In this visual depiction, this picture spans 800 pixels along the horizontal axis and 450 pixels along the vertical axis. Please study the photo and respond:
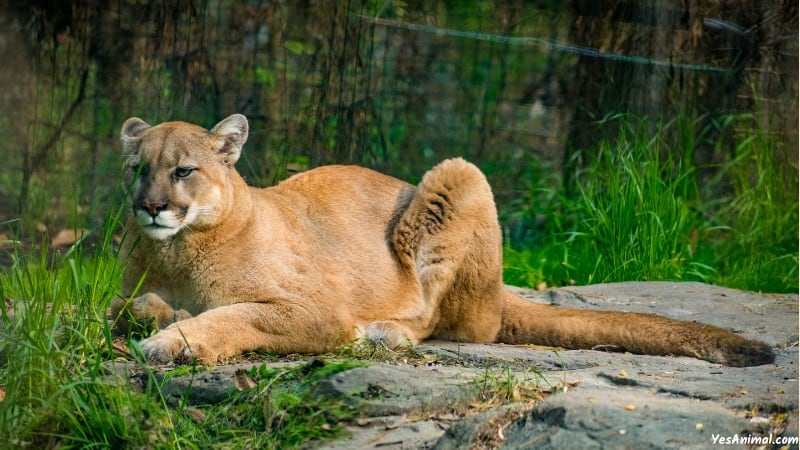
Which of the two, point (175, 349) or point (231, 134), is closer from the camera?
point (175, 349)

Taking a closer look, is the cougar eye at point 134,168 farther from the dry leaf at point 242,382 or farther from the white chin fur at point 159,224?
the dry leaf at point 242,382

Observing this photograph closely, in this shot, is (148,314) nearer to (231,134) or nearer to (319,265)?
(319,265)

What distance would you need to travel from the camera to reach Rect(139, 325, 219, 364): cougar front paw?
4.74m

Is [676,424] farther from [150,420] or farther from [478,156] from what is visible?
[478,156]

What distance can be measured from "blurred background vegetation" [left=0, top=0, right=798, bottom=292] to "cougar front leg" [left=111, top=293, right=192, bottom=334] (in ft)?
10.1

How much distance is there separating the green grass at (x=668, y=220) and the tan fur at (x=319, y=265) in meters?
2.15

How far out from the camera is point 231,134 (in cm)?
562

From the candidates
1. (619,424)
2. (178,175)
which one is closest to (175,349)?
(178,175)

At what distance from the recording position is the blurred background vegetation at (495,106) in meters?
8.54

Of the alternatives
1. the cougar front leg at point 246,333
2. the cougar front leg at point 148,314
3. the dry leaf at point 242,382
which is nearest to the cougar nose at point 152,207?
the cougar front leg at point 148,314

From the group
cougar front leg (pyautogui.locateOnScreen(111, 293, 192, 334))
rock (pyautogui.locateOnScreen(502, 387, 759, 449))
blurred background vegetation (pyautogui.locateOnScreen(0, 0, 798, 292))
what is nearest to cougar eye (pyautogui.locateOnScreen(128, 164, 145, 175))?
cougar front leg (pyautogui.locateOnScreen(111, 293, 192, 334))

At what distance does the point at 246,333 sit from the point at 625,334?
80.7 inches

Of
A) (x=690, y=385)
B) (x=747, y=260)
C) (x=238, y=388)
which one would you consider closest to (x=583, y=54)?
(x=747, y=260)

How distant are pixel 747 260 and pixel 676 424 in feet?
17.1
